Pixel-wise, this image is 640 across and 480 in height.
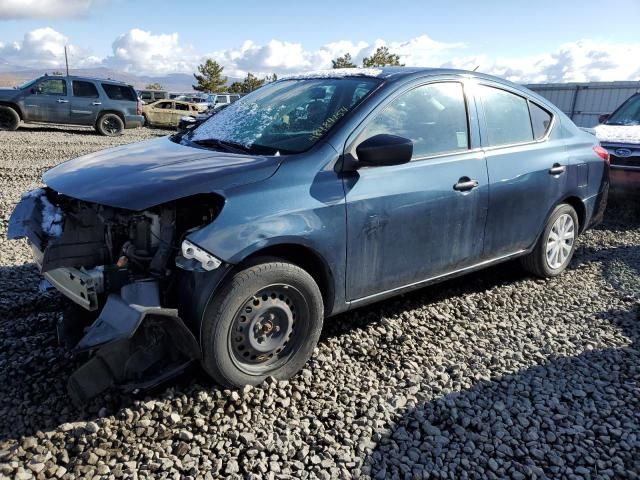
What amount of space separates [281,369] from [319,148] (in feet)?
4.38

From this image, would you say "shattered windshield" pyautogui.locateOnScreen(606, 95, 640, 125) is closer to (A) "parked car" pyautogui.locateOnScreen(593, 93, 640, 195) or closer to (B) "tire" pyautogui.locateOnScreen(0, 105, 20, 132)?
(A) "parked car" pyautogui.locateOnScreen(593, 93, 640, 195)

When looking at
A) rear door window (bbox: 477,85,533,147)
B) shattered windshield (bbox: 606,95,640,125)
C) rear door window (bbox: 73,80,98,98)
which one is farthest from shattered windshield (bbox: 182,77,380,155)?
rear door window (bbox: 73,80,98,98)

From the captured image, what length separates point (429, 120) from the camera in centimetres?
368

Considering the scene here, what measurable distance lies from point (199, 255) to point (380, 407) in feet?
4.27

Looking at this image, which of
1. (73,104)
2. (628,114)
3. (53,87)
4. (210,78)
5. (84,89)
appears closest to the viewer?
(628,114)

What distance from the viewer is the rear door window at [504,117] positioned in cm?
404

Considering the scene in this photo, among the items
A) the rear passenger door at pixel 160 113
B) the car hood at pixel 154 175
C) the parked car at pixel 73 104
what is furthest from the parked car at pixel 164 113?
the car hood at pixel 154 175

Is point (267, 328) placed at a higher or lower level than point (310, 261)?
lower

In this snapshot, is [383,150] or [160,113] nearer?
[383,150]

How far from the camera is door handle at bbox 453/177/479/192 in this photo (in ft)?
12.0

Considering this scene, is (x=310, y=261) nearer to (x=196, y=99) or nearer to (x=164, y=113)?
(x=164, y=113)

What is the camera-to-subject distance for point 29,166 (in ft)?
32.9

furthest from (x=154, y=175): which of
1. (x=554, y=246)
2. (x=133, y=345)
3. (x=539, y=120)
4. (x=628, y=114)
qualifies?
(x=628, y=114)

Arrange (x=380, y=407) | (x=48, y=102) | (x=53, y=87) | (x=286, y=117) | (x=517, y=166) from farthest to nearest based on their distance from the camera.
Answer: (x=53, y=87) → (x=48, y=102) → (x=517, y=166) → (x=286, y=117) → (x=380, y=407)
